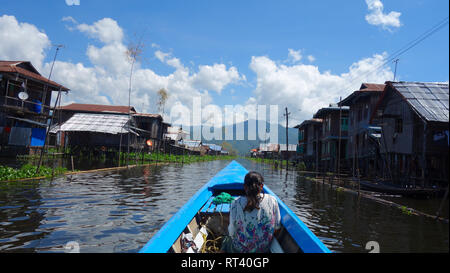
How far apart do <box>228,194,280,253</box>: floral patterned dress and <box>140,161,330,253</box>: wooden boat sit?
0.36 metres

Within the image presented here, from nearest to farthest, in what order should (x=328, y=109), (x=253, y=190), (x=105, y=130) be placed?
(x=253, y=190)
(x=105, y=130)
(x=328, y=109)

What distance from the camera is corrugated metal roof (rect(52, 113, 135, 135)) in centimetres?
2733

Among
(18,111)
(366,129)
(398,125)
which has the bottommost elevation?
(398,125)

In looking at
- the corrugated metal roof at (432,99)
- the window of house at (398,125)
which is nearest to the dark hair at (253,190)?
the corrugated metal roof at (432,99)

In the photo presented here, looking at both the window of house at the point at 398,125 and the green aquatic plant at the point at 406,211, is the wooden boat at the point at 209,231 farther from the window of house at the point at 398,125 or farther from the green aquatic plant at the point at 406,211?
the window of house at the point at 398,125

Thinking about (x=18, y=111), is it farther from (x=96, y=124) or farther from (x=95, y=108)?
(x=95, y=108)

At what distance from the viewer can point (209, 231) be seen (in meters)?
5.23

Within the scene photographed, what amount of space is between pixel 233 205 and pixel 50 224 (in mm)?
5688

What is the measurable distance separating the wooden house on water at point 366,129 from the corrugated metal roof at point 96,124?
21.1 m

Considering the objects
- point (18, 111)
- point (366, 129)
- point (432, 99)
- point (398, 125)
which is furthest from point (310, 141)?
point (432, 99)

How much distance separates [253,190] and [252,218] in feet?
1.24

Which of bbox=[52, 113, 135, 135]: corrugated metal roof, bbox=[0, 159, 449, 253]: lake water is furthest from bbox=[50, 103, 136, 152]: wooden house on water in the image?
bbox=[0, 159, 449, 253]: lake water

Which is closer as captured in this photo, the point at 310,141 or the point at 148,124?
the point at 310,141
